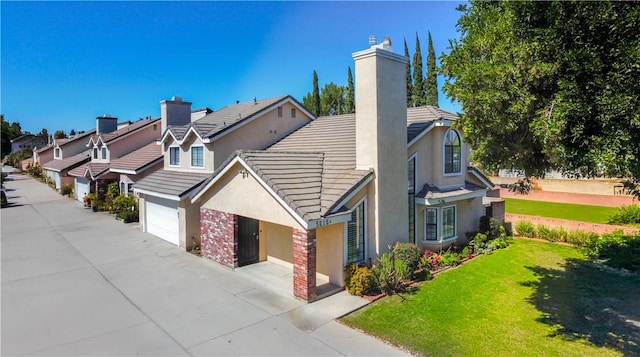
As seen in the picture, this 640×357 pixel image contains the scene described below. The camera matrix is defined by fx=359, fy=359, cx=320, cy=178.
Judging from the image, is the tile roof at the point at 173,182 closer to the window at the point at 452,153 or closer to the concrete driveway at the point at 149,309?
the concrete driveway at the point at 149,309

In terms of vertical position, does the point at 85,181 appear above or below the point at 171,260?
above

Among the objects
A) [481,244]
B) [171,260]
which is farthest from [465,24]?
[171,260]

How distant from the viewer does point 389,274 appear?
1266cm

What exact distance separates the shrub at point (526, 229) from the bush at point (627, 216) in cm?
663

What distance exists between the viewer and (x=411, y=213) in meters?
15.9

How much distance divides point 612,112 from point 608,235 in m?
15.3

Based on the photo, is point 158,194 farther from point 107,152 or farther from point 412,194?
point 107,152

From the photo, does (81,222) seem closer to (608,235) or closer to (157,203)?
(157,203)

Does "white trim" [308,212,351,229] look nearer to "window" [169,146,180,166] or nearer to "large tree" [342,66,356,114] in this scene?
"window" [169,146,180,166]

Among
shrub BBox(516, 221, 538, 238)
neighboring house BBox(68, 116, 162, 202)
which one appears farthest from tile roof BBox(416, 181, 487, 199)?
neighboring house BBox(68, 116, 162, 202)

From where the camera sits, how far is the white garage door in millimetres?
32938

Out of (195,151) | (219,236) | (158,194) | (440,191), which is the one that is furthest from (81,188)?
(440,191)

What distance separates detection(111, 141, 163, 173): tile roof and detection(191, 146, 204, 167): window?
306 inches

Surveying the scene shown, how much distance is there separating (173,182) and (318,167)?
9.27m
